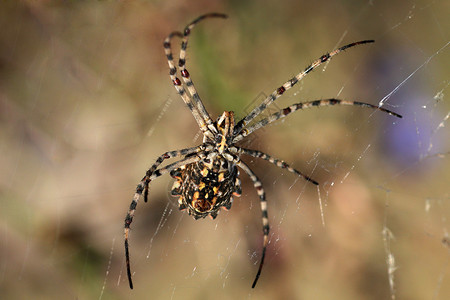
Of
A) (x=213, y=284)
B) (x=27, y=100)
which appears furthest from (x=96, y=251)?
(x=27, y=100)

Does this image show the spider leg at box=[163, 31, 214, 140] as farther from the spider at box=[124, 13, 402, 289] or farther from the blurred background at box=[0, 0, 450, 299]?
the blurred background at box=[0, 0, 450, 299]

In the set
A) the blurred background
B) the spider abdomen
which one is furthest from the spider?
the blurred background

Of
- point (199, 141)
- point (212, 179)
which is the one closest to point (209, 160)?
point (212, 179)

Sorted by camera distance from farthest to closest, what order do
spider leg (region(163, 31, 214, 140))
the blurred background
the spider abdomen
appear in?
the blurred background
spider leg (region(163, 31, 214, 140))
the spider abdomen

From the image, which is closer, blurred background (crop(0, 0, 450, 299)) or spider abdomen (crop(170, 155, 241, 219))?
spider abdomen (crop(170, 155, 241, 219))

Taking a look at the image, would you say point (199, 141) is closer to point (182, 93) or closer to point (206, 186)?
point (182, 93)

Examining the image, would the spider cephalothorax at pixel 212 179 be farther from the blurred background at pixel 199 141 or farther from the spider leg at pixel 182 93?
the blurred background at pixel 199 141
